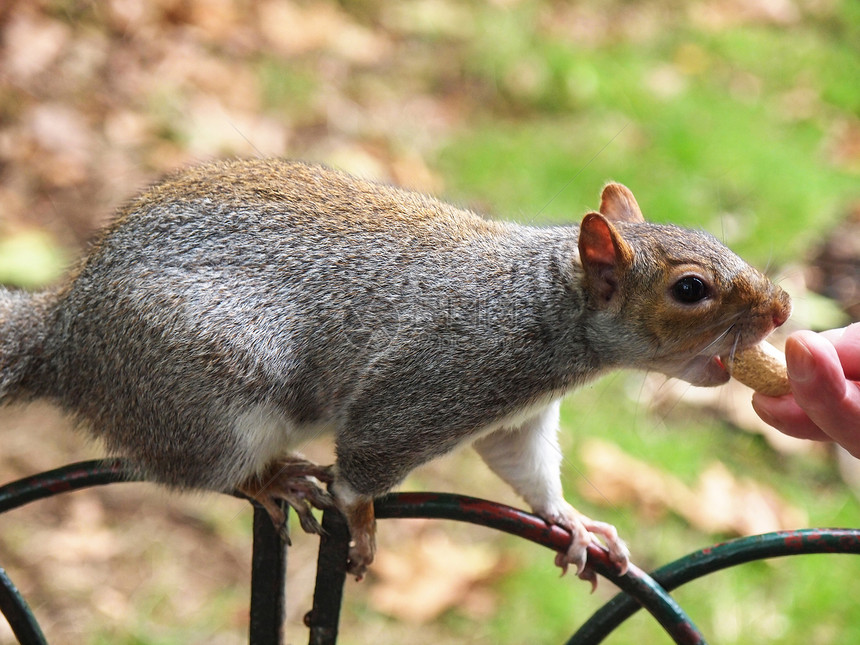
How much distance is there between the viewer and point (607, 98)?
4.06 metres

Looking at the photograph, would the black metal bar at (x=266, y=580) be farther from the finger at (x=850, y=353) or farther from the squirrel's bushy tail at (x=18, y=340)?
the finger at (x=850, y=353)

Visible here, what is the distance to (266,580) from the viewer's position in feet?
4.46

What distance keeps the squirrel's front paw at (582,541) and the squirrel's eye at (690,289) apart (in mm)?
362

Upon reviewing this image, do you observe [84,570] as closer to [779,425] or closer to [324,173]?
[324,173]

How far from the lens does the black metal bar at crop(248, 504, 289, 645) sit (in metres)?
1.35

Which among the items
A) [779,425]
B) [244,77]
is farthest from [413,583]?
[244,77]

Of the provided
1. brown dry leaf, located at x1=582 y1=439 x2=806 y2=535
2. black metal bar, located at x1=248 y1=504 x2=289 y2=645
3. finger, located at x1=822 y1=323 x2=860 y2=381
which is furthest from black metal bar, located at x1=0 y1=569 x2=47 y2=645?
brown dry leaf, located at x1=582 y1=439 x2=806 y2=535

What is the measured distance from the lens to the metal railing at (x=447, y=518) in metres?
1.22

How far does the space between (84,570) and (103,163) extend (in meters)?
1.43

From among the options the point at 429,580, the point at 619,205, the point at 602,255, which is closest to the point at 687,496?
the point at 429,580

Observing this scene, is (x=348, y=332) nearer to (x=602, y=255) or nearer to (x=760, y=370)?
(x=602, y=255)

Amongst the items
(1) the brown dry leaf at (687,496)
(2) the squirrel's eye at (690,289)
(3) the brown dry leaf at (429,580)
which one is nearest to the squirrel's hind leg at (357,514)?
(2) the squirrel's eye at (690,289)

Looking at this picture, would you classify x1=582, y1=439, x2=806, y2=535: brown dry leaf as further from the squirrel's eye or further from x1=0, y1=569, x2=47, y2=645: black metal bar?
x1=0, y1=569, x2=47, y2=645: black metal bar

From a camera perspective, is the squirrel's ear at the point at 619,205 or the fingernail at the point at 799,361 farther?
the squirrel's ear at the point at 619,205
